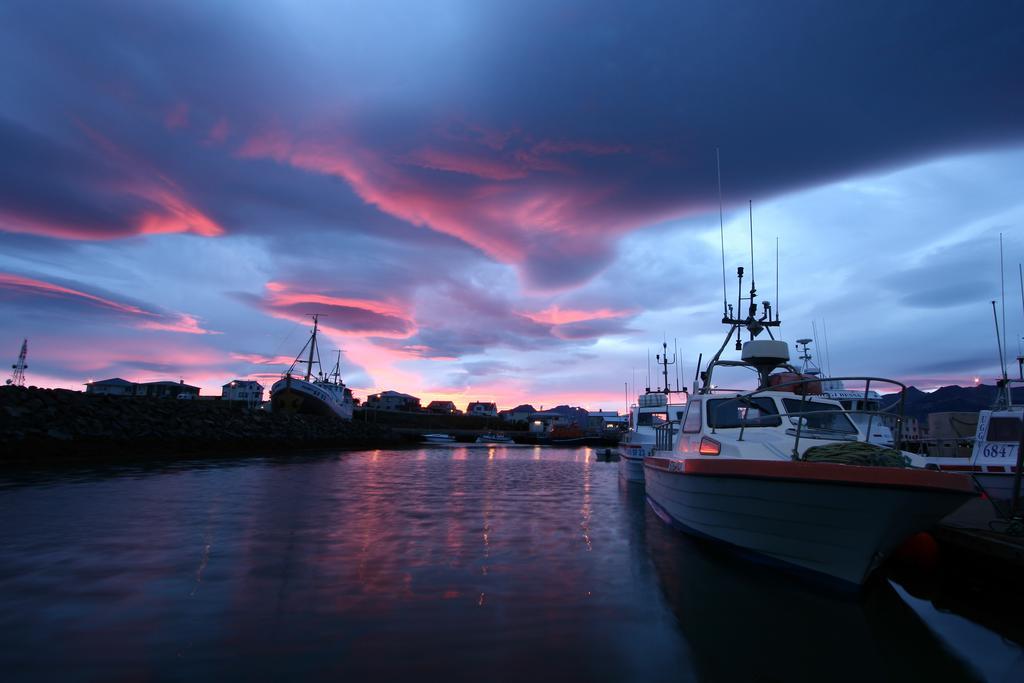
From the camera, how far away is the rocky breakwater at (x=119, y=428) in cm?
2178

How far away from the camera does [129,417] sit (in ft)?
94.2

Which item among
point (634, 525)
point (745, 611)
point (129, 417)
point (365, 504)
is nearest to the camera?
point (745, 611)

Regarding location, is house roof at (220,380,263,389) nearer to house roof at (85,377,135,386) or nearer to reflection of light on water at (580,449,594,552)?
house roof at (85,377,135,386)

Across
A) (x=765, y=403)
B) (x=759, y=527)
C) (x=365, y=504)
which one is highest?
(x=765, y=403)

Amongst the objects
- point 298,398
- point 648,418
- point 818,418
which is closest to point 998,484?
point 818,418

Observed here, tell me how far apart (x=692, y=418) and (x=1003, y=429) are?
7682mm

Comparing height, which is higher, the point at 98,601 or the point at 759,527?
the point at 759,527

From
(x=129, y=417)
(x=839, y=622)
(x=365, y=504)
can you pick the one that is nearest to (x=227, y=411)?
(x=129, y=417)

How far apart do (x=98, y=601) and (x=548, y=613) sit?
5.20 meters

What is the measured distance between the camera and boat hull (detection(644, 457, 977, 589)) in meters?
5.89

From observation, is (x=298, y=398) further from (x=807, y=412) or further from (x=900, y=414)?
(x=900, y=414)

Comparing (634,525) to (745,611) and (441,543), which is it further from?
(745,611)

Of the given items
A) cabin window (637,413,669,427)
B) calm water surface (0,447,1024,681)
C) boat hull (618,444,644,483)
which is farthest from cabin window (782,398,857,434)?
cabin window (637,413,669,427)

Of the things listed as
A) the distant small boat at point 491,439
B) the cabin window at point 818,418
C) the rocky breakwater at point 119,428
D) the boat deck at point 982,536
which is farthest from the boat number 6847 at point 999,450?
the distant small boat at point 491,439
